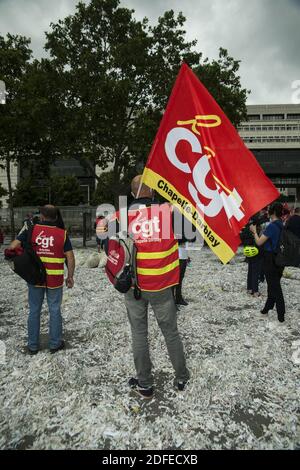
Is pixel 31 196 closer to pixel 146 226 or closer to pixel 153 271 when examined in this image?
pixel 146 226

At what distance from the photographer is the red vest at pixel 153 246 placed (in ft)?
12.1

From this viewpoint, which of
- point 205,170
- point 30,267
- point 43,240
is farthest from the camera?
point 43,240

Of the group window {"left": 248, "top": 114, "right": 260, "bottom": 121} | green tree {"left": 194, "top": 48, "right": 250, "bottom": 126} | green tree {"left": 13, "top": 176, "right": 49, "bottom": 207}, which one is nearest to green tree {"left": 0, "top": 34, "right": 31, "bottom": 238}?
green tree {"left": 194, "top": 48, "right": 250, "bottom": 126}

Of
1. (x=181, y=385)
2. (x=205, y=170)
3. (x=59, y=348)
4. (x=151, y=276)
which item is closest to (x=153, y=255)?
(x=151, y=276)

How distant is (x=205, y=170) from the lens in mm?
3953

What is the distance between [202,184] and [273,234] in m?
2.99

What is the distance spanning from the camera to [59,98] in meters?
22.0

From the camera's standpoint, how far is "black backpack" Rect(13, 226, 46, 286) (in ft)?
15.5

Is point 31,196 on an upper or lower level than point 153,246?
upper

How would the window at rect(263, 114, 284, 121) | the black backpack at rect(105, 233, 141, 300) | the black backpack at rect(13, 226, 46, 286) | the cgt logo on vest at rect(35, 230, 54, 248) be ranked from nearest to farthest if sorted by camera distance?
the black backpack at rect(105, 233, 141, 300)
the black backpack at rect(13, 226, 46, 286)
the cgt logo on vest at rect(35, 230, 54, 248)
the window at rect(263, 114, 284, 121)

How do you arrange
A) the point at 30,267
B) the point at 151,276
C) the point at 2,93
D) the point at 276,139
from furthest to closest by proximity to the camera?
1. the point at 276,139
2. the point at 2,93
3. the point at 30,267
4. the point at 151,276

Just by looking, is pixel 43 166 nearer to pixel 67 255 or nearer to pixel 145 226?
pixel 67 255

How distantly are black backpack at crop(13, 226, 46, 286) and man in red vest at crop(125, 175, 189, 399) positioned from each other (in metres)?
1.67

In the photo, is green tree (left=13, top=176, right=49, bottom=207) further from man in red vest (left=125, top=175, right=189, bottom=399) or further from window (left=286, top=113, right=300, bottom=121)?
man in red vest (left=125, top=175, right=189, bottom=399)
